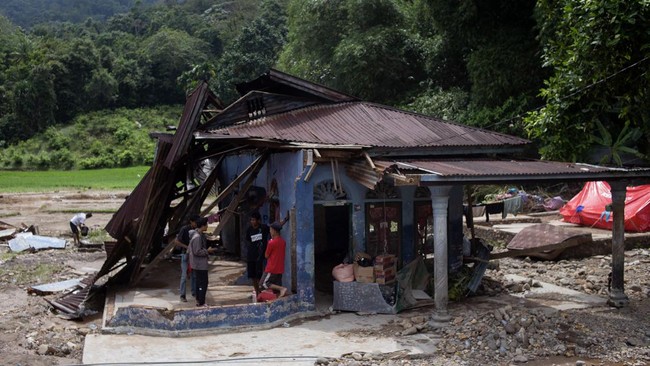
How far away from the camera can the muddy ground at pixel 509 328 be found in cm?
1003

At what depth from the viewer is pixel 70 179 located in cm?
5025

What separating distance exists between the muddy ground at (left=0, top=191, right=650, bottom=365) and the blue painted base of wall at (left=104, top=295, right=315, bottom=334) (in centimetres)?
86

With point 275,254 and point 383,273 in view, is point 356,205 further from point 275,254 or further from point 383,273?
point 275,254

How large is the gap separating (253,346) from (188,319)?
1361mm

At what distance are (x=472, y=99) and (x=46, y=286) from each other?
20.5 meters

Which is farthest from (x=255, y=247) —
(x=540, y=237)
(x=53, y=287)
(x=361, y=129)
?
(x=540, y=237)

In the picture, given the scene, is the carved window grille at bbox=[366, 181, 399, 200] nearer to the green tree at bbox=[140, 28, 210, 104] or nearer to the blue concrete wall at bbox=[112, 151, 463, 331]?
the blue concrete wall at bbox=[112, 151, 463, 331]

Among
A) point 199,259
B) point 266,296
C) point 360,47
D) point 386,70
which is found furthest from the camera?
point 386,70

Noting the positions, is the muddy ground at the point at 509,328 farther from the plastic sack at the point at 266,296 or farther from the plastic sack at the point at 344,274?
the plastic sack at the point at 266,296

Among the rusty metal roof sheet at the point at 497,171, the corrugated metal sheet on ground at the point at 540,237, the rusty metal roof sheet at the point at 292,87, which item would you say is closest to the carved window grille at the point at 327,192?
the rusty metal roof sheet at the point at 497,171

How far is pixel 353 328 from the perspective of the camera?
1119cm

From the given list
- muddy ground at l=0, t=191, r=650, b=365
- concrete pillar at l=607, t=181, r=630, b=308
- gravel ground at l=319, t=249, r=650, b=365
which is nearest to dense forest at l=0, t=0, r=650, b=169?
concrete pillar at l=607, t=181, r=630, b=308

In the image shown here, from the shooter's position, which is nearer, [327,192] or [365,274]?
[365,274]

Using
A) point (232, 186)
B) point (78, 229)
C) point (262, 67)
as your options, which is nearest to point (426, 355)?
point (232, 186)
